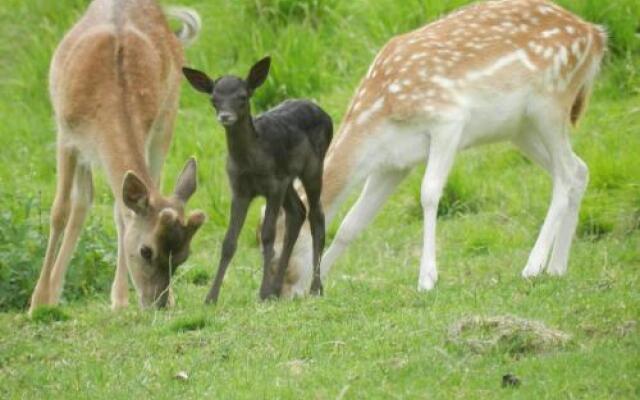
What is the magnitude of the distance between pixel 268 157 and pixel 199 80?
1.96 ft

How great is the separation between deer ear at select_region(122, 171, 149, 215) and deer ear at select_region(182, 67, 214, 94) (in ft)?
2.19

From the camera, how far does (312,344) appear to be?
8453 mm

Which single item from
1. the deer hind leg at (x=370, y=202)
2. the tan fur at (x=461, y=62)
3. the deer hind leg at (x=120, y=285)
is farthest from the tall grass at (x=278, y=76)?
the deer hind leg at (x=370, y=202)

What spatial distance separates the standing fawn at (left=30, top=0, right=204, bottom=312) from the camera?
9992 mm

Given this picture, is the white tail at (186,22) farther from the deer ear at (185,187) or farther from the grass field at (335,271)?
the deer ear at (185,187)

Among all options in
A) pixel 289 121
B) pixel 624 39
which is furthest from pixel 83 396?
pixel 624 39

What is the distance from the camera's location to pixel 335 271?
1241 cm

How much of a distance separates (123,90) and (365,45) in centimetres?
543

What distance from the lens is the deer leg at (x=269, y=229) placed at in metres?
9.74

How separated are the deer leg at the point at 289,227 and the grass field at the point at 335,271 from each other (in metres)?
0.35

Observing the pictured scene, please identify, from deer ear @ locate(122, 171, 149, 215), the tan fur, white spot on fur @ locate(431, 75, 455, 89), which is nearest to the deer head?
deer ear @ locate(122, 171, 149, 215)

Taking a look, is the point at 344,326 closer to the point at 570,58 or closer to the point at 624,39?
the point at 570,58

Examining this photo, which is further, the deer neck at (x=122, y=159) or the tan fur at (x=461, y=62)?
the tan fur at (x=461, y=62)

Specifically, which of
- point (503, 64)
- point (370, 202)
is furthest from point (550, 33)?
point (370, 202)
